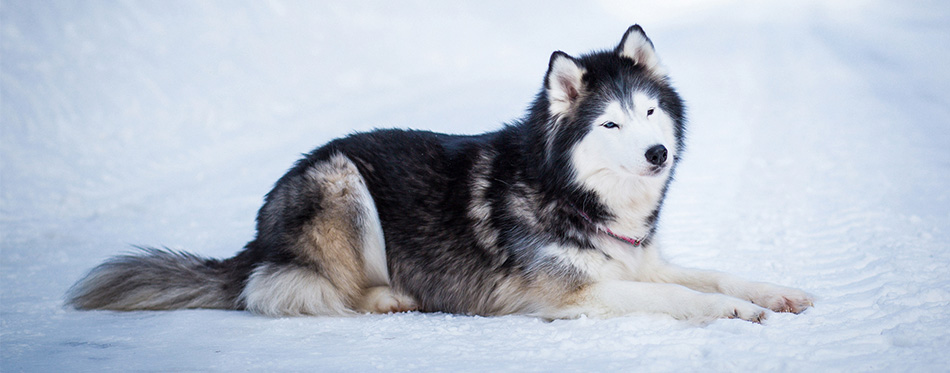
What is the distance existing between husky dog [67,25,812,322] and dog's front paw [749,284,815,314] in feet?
0.03

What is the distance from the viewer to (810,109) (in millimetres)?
10906

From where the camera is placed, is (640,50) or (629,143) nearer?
(629,143)

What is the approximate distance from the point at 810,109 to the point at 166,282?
10276 mm

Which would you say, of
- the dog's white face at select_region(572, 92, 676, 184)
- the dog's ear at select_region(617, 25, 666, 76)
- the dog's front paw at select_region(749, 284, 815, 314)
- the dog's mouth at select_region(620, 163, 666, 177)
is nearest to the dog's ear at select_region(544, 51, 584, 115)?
the dog's white face at select_region(572, 92, 676, 184)

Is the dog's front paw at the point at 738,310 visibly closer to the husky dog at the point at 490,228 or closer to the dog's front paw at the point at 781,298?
the husky dog at the point at 490,228

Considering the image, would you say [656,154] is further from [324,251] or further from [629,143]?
[324,251]

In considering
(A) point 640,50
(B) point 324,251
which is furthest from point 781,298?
(B) point 324,251

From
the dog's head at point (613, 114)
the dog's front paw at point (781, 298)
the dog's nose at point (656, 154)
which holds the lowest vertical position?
the dog's front paw at point (781, 298)

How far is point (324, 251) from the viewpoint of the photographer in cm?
386

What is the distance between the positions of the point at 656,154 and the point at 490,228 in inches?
41.6

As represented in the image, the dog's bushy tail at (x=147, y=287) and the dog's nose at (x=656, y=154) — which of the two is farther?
the dog's bushy tail at (x=147, y=287)

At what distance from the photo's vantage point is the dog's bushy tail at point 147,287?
4.02m

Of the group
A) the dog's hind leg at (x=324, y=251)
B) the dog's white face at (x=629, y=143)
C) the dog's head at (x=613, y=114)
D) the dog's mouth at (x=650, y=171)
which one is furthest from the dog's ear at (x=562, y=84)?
the dog's hind leg at (x=324, y=251)

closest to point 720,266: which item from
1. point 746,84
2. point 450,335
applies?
point 450,335
